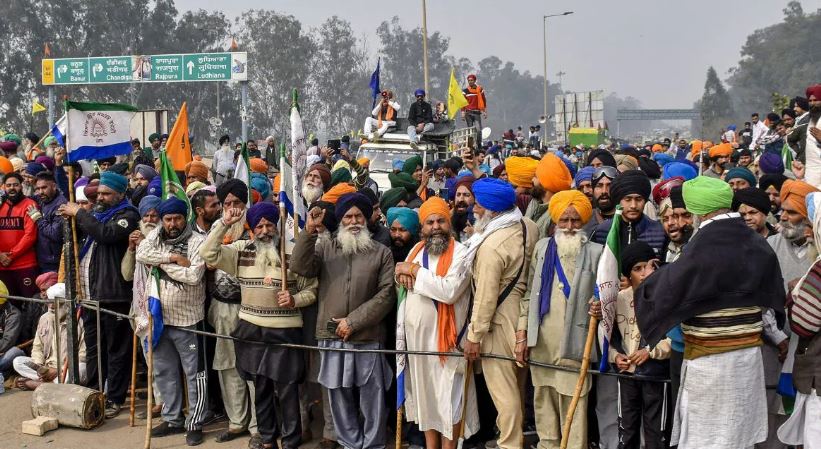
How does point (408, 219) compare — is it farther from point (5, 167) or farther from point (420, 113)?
point (420, 113)

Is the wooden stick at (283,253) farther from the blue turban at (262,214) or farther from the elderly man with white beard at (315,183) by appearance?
the elderly man with white beard at (315,183)

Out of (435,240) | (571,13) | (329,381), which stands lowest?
(329,381)

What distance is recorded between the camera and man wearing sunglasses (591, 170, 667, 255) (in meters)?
5.73

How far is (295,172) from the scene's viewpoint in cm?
627

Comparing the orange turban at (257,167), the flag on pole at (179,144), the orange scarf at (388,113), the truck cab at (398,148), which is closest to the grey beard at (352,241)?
the flag on pole at (179,144)

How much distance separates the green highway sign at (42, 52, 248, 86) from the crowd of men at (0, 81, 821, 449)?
74.9 ft

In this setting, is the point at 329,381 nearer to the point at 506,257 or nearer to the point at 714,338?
the point at 506,257

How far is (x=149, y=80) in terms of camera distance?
3139cm

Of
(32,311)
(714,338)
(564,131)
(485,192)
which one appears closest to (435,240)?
(485,192)

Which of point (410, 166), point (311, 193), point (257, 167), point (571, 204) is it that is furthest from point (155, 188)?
point (571, 204)

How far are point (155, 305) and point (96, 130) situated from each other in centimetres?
189

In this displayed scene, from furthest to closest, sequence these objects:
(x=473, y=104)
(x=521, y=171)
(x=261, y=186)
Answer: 1. (x=473, y=104)
2. (x=261, y=186)
3. (x=521, y=171)

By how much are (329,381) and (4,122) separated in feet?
170

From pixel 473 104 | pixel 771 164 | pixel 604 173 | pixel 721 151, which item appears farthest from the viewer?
pixel 473 104
